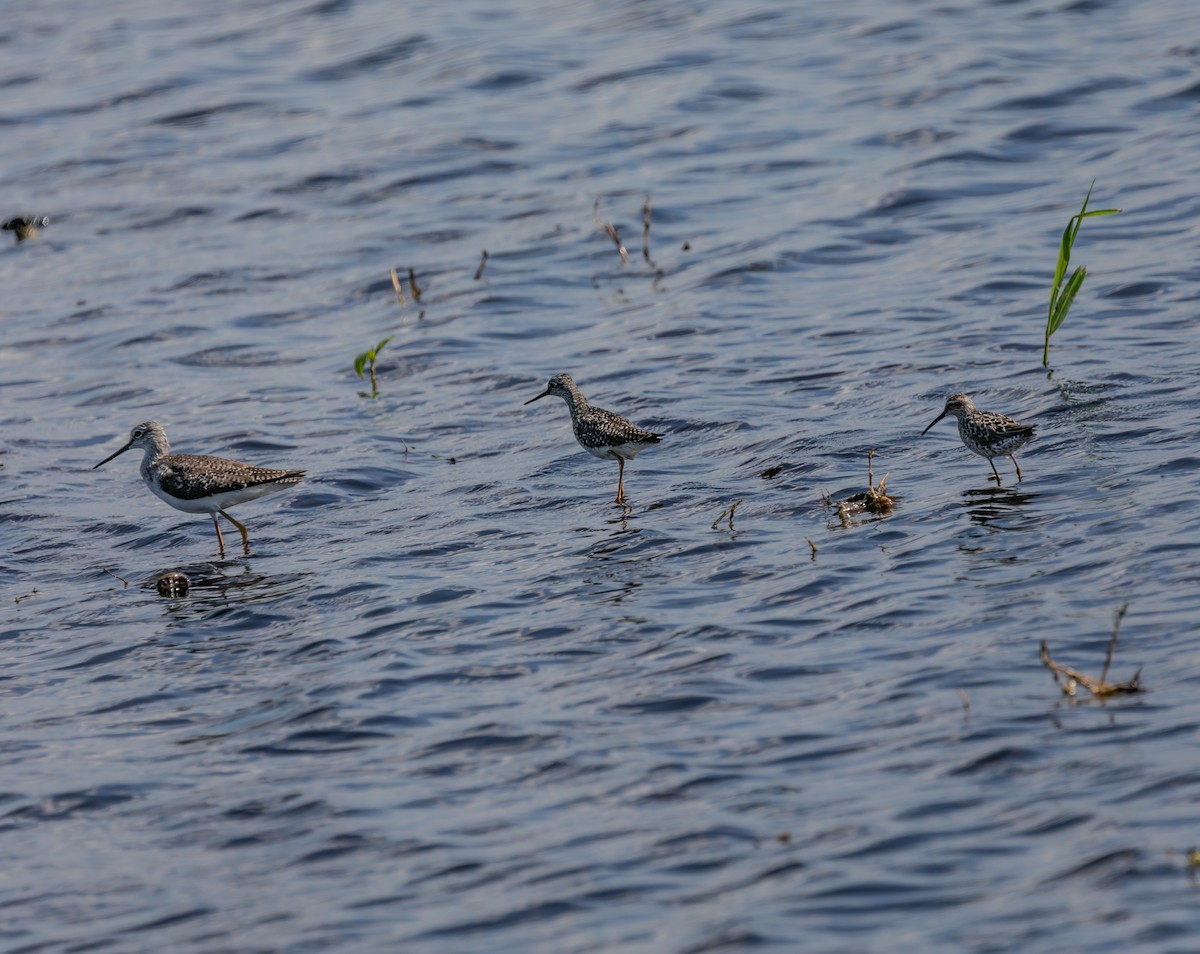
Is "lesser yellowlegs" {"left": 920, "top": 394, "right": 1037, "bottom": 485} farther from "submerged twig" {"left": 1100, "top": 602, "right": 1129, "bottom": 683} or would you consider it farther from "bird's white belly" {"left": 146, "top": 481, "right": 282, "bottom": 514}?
"bird's white belly" {"left": 146, "top": 481, "right": 282, "bottom": 514}

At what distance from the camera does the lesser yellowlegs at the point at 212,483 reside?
45.6 feet

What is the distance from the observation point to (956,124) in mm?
23969

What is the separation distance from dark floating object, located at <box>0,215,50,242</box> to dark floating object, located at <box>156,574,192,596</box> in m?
13.0

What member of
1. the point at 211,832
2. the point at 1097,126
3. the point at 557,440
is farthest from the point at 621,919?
the point at 1097,126

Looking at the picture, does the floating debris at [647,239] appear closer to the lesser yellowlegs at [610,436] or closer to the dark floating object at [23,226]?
the lesser yellowlegs at [610,436]

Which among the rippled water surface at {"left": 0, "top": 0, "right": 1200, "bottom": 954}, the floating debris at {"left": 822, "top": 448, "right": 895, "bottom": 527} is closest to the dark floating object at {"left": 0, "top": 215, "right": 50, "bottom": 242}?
the rippled water surface at {"left": 0, "top": 0, "right": 1200, "bottom": 954}

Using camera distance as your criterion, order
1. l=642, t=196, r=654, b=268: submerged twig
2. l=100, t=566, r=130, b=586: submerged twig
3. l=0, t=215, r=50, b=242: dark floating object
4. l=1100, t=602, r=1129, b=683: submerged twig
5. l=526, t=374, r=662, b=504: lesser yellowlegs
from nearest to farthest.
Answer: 1. l=1100, t=602, r=1129, b=683: submerged twig
2. l=100, t=566, r=130, b=586: submerged twig
3. l=526, t=374, r=662, b=504: lesser yellowlegs
4. l=642, t=196, r=654, b=268: submerged twig
5. l=0, t=215, r=50, b=242: dark floating object

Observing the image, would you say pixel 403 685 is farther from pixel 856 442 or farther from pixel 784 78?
pixel 784 78

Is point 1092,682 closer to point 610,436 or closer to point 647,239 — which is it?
point 610,436

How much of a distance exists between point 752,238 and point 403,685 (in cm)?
1179

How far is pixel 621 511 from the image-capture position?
13609 millimetres

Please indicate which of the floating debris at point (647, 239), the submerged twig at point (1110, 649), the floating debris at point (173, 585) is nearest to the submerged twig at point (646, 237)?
the floating debris at point (647, 239)

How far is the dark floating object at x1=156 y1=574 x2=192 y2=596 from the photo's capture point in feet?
42.2

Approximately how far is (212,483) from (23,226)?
12.2 m
